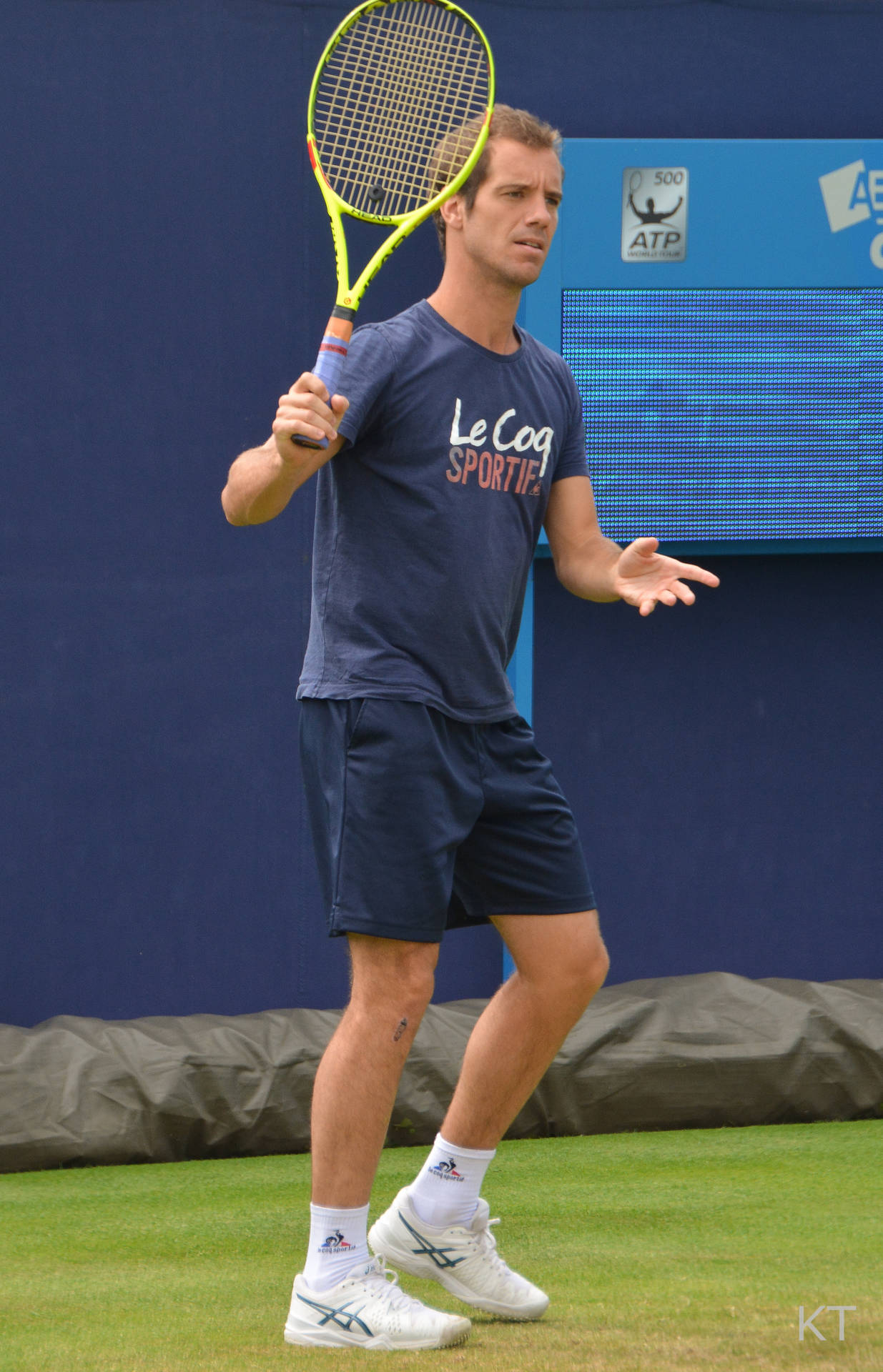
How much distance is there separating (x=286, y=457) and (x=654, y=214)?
218cm

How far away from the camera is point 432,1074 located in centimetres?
335

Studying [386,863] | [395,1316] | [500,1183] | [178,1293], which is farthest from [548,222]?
[500,1183]

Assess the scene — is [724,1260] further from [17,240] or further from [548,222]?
[17,240]

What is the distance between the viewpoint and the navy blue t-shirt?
1994 mm

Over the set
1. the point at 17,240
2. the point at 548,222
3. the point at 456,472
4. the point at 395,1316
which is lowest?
the point at 395,1316

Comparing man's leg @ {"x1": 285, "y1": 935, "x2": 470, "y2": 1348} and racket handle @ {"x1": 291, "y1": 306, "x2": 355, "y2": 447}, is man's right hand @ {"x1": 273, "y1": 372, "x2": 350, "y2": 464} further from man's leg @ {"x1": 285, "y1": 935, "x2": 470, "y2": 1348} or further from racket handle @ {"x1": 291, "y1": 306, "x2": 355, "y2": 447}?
man's leg @ {"x1": 285, "y1": 935, "x2": 470, "y2": 1348}

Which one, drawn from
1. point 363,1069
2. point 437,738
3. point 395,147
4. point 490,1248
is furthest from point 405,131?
point 490,1248

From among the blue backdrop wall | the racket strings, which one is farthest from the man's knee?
the blue backdrop wall

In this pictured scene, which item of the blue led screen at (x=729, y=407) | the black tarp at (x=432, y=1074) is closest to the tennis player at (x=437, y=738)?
the black tarp at (x=432, y=1074)

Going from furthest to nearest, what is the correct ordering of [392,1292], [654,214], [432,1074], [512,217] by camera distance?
1. [654,214]
2. [432,1074]
3. [512,217]
4. [392,1292]

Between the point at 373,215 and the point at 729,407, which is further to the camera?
the point at 729,407

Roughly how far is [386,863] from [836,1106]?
1896mm

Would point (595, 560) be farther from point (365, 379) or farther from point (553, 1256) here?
point (553, 1256)

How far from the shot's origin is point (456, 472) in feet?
6.64
